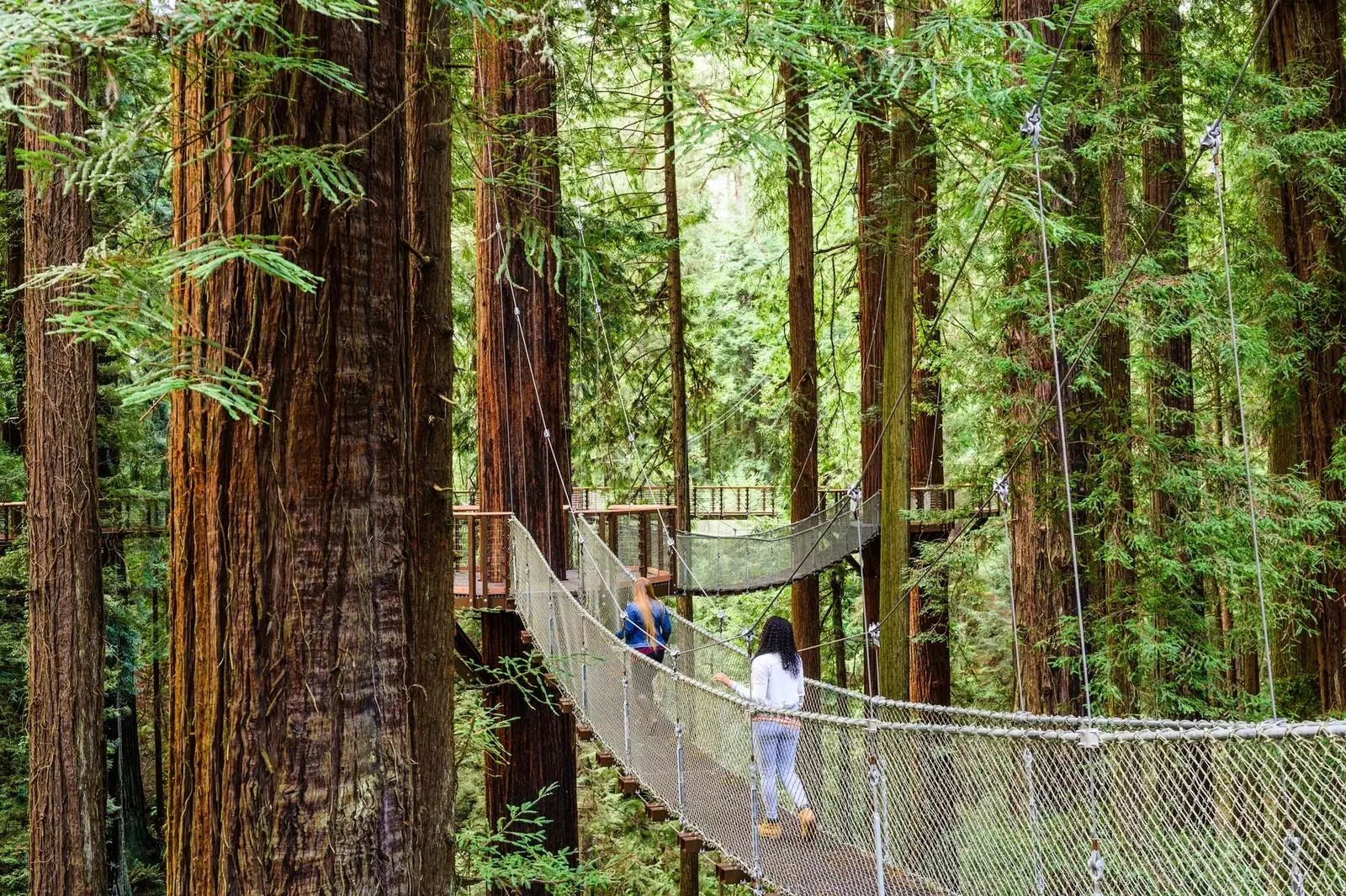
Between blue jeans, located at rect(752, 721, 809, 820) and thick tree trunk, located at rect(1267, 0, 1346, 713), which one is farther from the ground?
thick tree trunk, located at rect(1267, 0, 1346, 713)

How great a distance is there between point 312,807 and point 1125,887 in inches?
81.1

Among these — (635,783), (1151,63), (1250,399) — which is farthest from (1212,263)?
(635,783)

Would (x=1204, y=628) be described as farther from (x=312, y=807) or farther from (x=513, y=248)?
(x=312, y=807)

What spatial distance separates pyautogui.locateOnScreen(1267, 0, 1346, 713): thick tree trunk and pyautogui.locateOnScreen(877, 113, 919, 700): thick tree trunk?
2.18 meters

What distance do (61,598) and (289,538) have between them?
4.13 m

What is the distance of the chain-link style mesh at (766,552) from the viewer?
7496mm

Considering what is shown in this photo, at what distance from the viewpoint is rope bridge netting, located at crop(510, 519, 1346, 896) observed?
213 centimetres

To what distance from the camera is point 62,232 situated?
15.3 feet

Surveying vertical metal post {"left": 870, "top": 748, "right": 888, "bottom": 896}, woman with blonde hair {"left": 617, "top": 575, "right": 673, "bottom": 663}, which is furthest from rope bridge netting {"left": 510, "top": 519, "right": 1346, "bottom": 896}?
woman with blonde hair {"left": 617, "top": 575, "right": 673, "bottom": 663}

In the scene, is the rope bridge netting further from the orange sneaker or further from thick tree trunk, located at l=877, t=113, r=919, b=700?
thick tree trunk, located at l=877, t=113, r=919, b=700

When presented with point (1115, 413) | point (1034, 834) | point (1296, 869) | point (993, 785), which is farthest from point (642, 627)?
point (1296, 869)

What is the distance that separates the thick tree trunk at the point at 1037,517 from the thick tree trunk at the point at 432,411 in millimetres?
3170

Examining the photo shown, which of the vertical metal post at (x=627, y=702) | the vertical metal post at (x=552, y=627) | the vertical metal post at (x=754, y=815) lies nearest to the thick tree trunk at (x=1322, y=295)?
the vertical metal post at (x=754, y=815)

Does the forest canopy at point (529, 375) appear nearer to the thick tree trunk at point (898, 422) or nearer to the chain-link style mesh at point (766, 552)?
the thick tree trunk at point (898, 422)
